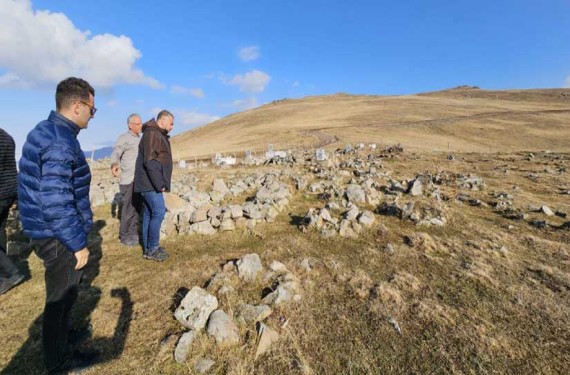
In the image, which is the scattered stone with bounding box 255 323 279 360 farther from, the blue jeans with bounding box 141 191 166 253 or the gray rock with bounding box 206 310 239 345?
the blue jeans with bounding box 141 191 166 253

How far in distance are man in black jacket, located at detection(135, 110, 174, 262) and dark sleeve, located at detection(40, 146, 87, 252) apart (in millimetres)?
3132

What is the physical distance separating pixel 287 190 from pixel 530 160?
19.4 metres

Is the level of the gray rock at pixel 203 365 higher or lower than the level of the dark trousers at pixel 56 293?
lower

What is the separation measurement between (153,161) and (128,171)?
2.03 metres

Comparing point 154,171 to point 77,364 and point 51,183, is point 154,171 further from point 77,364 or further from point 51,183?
point 77,364

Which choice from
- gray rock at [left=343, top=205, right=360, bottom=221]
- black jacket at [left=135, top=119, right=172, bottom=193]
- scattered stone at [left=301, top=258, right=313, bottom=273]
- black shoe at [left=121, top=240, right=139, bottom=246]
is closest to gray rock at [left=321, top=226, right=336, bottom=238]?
gray rock at [left=343, top=205, right=360, bottom=221]

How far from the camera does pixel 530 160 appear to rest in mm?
21125

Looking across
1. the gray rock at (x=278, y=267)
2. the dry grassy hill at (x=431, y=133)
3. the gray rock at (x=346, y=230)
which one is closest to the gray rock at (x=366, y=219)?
the gray rock at (x=346, y=230)

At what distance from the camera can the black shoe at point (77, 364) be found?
12.0ft

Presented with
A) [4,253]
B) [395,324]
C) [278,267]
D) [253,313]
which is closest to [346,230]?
[278,267]

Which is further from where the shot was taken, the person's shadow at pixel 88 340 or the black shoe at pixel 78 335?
the black shoe at pixel 78 335

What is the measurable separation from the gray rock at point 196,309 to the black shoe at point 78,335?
1.26 metres

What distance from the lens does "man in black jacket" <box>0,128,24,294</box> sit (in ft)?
18.4

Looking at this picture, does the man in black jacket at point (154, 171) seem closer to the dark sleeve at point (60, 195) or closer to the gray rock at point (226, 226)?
the gray rock at point (226, 226)
